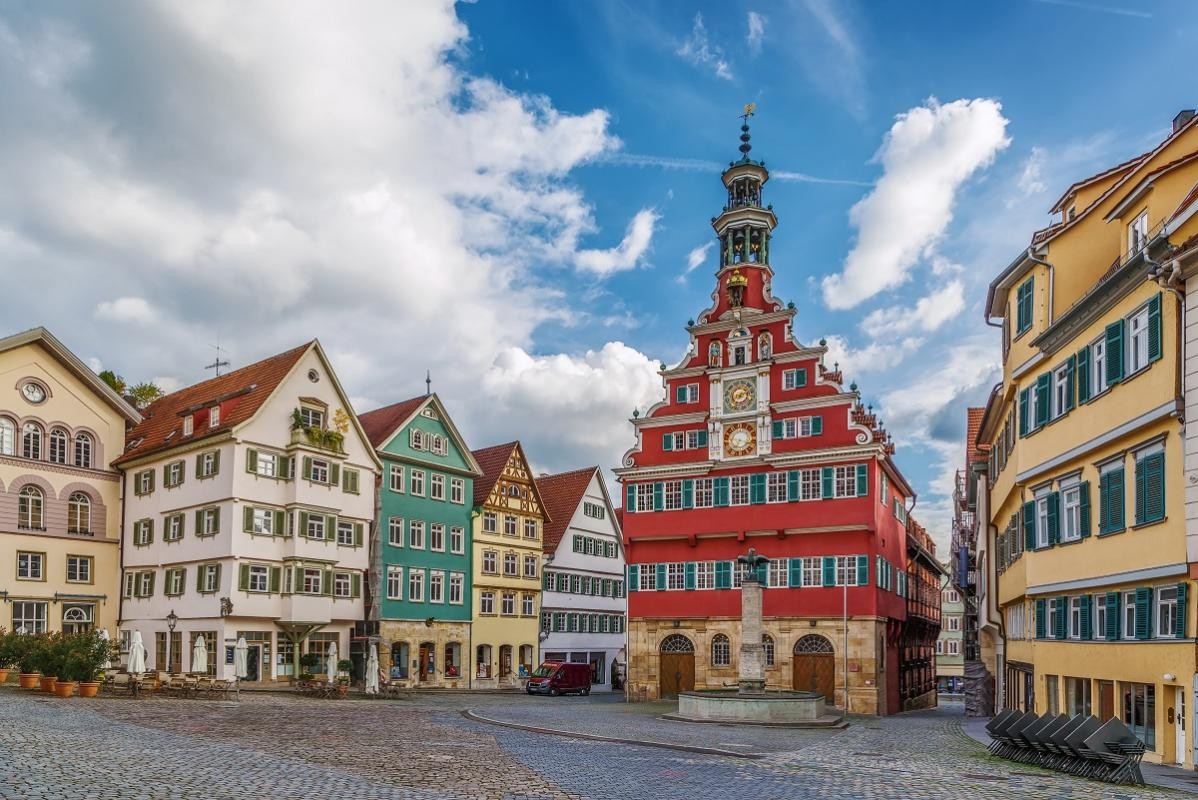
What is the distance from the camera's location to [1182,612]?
69.5 feet

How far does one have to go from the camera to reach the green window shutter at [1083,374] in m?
25.7

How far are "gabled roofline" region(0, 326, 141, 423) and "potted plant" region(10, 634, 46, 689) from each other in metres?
15.0

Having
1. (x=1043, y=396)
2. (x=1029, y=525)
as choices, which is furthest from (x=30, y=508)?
(x=1043, y=396)

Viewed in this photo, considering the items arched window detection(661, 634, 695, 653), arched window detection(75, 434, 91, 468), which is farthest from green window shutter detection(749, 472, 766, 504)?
arched window detection(75, 434, 91, 468)

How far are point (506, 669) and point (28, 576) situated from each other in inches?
905

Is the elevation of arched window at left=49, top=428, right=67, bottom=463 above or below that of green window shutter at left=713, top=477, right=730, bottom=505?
above

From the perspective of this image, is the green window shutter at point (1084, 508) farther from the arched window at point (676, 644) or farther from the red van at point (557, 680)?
the red van at point (557, 680)

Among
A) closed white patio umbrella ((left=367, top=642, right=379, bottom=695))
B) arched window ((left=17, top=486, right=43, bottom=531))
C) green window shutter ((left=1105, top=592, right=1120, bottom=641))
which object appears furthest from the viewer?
arched window ((left=17, top=486, right=43, bottom=531))

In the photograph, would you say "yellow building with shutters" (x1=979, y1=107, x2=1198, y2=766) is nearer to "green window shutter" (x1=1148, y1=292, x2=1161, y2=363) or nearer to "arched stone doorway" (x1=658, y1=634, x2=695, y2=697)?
"green window shutter" (x1=1148, y1=292, x2=1161, y2=363)

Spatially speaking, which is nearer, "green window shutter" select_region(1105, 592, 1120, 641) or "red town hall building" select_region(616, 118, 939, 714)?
"green window shutter" select_region(1105, 592, 1120, 641)

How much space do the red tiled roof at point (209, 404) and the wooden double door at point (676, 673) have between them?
66.6 ft

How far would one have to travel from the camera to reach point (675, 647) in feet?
161

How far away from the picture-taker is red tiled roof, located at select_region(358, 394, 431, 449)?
52438 mm

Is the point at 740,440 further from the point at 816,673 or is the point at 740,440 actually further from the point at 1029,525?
the point at 1029,525
